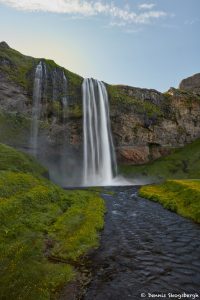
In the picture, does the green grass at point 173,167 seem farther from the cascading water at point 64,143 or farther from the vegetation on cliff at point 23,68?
the vegetation on cliff at point 23,68

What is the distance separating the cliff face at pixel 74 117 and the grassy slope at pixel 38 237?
43.0m

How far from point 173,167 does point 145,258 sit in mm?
73684

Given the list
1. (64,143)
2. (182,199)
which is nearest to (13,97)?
(64,143)

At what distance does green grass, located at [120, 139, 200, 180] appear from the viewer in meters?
84.5

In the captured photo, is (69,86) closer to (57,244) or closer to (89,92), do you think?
(89,92)

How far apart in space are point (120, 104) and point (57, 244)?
71.4m

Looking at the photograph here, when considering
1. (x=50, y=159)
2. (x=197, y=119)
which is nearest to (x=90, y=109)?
(x=50, y=159)

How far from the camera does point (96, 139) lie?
79250mm

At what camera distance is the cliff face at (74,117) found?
73.8m

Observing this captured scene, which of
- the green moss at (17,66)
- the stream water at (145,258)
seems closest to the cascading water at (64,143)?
the green moss at (17,66)

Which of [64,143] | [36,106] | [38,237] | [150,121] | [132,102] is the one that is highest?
[132,102]

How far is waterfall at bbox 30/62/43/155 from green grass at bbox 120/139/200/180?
26545 millimetres

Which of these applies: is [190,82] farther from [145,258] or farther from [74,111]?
[145,258]

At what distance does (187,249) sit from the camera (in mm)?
19094
